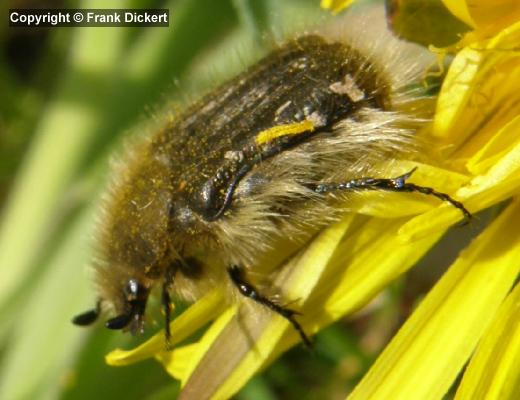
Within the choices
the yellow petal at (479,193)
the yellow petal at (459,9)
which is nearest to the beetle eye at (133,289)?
the yellow petal at (479,193)

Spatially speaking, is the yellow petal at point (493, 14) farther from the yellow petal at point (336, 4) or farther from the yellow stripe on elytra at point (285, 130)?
the yellow stripe on elytra at point (285, 130)

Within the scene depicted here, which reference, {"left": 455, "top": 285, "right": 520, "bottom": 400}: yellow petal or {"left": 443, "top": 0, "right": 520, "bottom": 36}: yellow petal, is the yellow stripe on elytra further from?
{"left": 455, "top": 285, "right": 520, "bottom": 400}: yellow petal

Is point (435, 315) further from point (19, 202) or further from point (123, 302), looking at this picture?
point (19, 202)

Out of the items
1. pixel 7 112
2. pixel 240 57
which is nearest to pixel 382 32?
pixel 240 57

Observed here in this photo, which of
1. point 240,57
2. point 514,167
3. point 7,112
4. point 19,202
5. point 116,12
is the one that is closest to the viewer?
point 514,167

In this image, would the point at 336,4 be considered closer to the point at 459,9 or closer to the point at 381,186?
the point at 459,9

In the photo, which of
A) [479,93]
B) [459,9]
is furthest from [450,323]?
[459,9]
